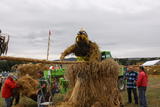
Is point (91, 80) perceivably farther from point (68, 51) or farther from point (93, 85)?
point (68, 51)

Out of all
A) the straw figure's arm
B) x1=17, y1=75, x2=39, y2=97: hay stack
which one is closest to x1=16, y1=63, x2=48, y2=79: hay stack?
x1=17, y1=75, x2=39, y2=97: hay stack

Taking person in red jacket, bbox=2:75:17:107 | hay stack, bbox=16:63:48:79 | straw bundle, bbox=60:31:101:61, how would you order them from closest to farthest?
straw bundle, bbox=60:31:101:61
person in red jacket, bbox=2:75:17:107
hay stack, bbox=16:63:48:79

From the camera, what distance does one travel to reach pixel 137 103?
1076 centimetres

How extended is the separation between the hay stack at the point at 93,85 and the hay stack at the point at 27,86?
12.7 ft

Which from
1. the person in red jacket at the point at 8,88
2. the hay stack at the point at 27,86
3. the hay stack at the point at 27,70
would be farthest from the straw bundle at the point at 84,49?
the hay stack at the point at 27,70

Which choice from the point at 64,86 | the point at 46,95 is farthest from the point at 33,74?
the point at 46,95

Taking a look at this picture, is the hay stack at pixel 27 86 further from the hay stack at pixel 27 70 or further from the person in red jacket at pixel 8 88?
the hay stack at pixel 27 70

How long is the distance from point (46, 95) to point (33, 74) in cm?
449

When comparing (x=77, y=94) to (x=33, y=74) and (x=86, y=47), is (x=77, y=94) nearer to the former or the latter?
(x=86, y=47)

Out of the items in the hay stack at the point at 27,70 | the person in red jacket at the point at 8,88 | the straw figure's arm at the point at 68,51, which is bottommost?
the person in red jacket at the point at 8,88

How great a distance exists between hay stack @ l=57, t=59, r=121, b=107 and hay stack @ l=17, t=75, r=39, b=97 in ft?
12.7

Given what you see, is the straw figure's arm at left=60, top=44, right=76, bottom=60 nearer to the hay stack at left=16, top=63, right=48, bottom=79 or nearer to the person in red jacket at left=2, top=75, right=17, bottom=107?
the person in red jacket at left=2, top=75, right=17, bottom=107

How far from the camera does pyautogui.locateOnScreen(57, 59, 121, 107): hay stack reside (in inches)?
234

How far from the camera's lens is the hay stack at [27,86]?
9664 millimetres
